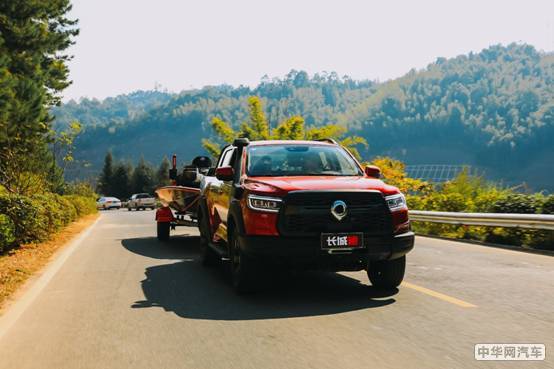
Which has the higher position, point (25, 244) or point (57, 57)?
point (57, 57)

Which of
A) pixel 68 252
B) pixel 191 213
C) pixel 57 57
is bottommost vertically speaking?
pixel 68 252

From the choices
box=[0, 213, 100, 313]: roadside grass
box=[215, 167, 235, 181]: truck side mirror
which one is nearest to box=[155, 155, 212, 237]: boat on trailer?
box=[0, 213, 100, 313]: roadside grass

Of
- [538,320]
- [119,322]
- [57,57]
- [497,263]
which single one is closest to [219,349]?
[119,322]

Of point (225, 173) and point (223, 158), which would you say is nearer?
point (225, 173)

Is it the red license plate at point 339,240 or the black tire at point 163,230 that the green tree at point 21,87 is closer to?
the black tire at point 163,230

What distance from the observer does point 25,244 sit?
14.7m

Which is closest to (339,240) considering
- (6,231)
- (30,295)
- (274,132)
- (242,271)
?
(242,271)

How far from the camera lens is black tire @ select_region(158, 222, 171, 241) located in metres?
15.3

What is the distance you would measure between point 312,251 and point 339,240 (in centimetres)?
31

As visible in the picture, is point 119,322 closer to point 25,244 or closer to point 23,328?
point 23,328

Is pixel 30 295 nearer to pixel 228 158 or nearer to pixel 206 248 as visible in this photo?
pixel 206 248

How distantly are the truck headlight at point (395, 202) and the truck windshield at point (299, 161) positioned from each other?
1078 millimetres

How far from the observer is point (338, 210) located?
6.82 m

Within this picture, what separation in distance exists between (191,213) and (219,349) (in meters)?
8.52
